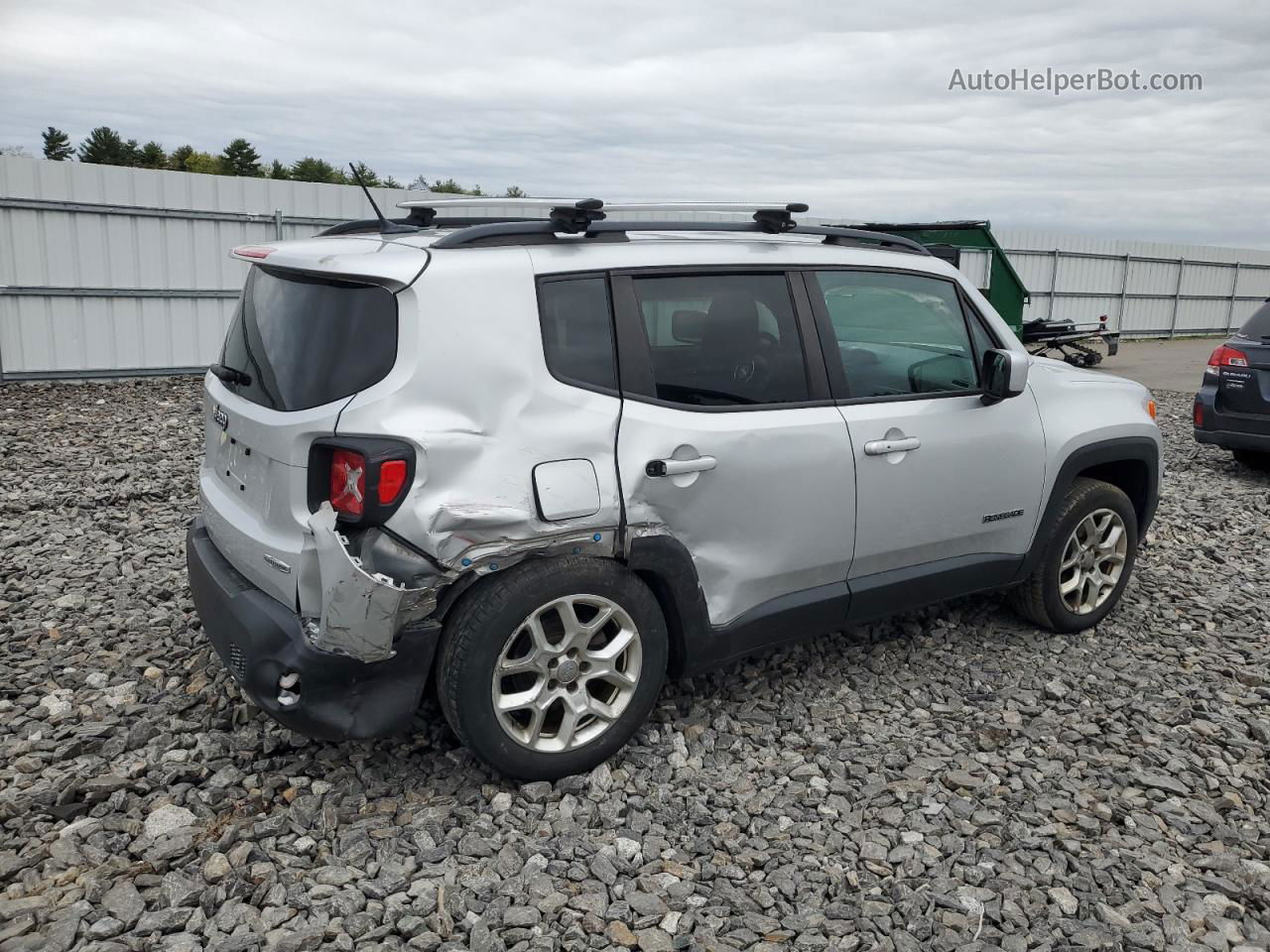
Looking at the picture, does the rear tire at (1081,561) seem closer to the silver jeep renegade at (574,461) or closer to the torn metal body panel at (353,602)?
the silver jeep renegade at (574,461)

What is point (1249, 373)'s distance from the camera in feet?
26.7

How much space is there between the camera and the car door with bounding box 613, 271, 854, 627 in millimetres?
3387

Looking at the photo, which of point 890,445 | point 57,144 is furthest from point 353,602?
point 57,144

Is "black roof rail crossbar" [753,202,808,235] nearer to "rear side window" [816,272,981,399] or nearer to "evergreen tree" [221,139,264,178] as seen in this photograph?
"rear side window" [816,272,981,399]

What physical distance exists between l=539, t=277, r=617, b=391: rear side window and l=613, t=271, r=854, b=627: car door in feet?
0.19

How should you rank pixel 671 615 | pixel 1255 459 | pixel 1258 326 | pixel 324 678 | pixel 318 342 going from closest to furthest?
pixel 324 678 → pixel 318 342 → pixel 671 615 → pixel 1258 326 → pixel 1255 459

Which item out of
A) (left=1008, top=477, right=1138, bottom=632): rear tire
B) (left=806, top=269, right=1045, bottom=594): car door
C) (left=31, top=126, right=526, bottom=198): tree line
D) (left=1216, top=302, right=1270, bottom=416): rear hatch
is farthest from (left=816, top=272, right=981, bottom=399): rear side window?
(left=31, top=126, right=526, bottom=198): tree line

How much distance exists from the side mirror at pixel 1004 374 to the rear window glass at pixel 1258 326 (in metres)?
5.20

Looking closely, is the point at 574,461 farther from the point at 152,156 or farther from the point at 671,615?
the point at 152,156

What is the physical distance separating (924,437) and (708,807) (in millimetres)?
1617

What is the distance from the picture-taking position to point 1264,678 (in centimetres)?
444

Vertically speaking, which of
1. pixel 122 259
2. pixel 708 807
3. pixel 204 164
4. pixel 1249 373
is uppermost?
pixel 204 164

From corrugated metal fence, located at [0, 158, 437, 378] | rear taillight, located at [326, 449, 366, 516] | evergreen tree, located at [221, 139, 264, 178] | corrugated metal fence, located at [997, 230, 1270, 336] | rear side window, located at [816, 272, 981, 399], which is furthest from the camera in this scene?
evergreen tree, located at [221, 139, 264, 178]

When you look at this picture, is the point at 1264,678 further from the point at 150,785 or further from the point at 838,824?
the point at 150,785
